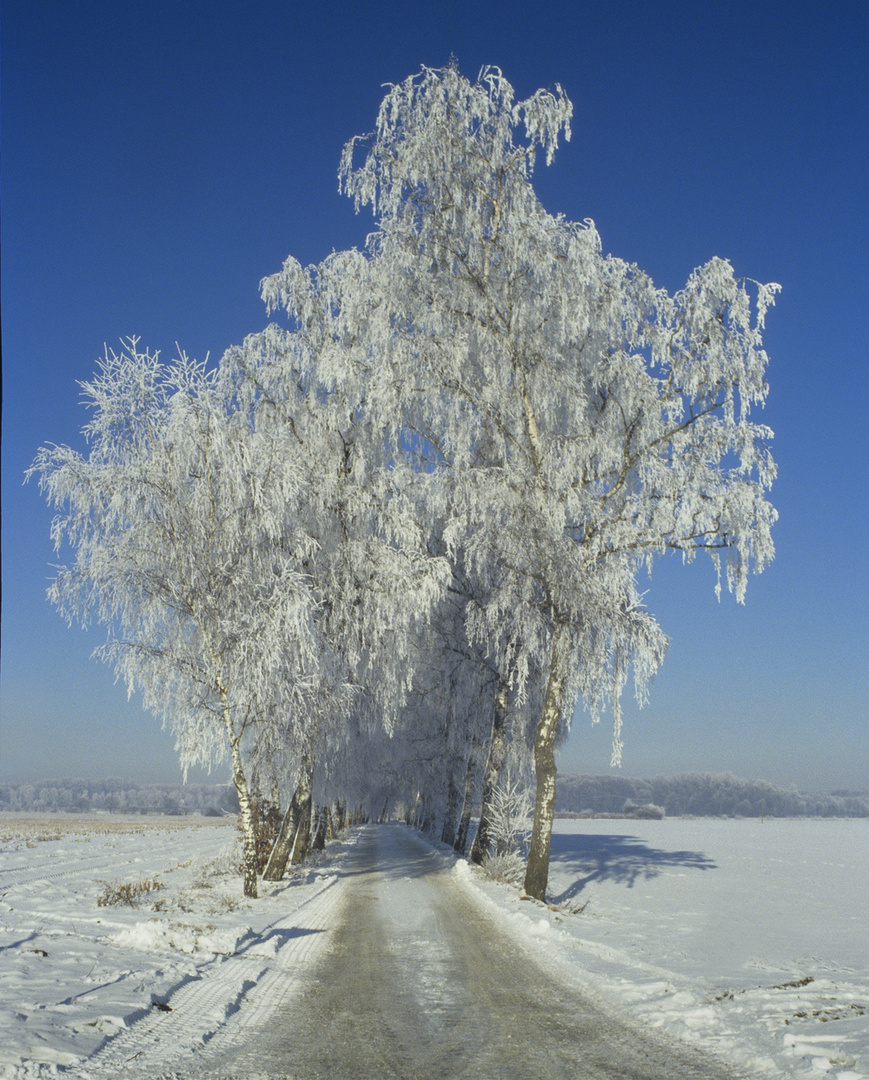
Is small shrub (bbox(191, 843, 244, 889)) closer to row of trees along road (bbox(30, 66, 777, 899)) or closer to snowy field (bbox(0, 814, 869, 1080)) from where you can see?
snowy field (bbox(0, 814, 869, 1080))

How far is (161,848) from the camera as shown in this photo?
107ft

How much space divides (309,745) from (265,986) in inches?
269

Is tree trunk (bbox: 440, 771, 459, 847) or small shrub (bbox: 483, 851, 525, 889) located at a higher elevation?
small shrub (bbox: 483, 851, 525, 889)

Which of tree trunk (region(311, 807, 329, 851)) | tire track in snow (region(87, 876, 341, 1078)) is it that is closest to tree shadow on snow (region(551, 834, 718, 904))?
tire track in snow (region(87, 876, 341, 1078))

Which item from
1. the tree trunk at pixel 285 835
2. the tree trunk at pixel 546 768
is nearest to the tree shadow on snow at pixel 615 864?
the tree trunk at pixel 546 768

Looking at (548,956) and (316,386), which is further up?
(316,386)

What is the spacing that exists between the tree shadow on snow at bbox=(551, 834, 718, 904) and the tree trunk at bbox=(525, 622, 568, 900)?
1.97 m

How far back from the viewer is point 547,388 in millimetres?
A: 13320

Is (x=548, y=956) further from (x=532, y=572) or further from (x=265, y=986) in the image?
(x=532, y=572)

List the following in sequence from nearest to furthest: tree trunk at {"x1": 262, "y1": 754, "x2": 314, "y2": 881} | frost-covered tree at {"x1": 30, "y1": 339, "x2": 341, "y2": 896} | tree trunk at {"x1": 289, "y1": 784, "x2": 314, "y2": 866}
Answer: frost-covered tree at {"x1": 30, "y1": 339, "x2": 341, "y2": 896}
tree trunk at {"x1": 262, "y1": 754, "x2": 314, "y2": 881}
tree trunk at {"x1": 289, "y1": 784, "x2": 314, "y2": 866}

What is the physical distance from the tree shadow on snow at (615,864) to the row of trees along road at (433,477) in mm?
6346

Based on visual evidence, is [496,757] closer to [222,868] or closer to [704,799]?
[222,868]

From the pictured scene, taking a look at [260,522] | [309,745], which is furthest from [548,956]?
[260,522]

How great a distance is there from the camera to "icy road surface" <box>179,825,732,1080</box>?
444 centimetres
